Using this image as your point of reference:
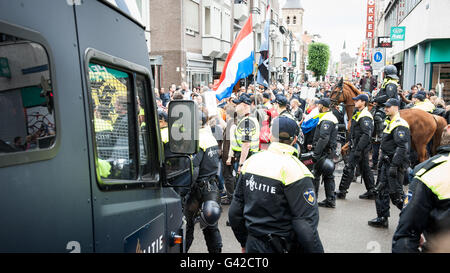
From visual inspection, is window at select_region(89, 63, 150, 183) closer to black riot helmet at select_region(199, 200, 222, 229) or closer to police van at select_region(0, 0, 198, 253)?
police van at select_region(0, 0, 198, 253)

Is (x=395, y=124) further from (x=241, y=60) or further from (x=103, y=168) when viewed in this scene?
(x=103, y=168)

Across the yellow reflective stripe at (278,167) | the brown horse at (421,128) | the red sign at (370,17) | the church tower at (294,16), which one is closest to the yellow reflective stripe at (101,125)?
the yellow reflective stripe at (278,167)

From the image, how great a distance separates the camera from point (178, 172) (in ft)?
10.8

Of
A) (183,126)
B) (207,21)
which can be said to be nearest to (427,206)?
(183,126)

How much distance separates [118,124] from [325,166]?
5957mm

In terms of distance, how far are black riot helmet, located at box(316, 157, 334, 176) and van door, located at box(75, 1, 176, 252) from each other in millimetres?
5262

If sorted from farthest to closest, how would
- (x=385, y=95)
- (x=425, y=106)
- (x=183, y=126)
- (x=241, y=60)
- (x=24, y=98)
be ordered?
(x=425, y=106) → (x=385, y=95) → (x=241, y=60) → (x=183, y=126) → (x=24, y=98)

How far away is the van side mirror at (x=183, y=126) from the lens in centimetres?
291

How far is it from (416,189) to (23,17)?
245cm

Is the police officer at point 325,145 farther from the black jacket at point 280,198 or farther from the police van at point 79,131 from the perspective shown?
the police van at point 79,131

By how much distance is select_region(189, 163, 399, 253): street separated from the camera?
241 inches

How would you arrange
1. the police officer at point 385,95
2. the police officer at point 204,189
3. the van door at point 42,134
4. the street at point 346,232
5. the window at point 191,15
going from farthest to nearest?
the window at point 191,15
the police officer at point 385,95
the street at point 346,232
the police officer at point 204,189
the van door at point 42,134

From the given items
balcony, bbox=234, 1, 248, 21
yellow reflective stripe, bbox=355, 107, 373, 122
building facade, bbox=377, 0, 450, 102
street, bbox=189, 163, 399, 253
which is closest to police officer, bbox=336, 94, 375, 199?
yellow reflective stripe, bbox=355, 107, 373, 122

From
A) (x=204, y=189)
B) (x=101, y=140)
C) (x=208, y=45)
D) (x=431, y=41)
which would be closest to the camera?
(x=101, y=140)
